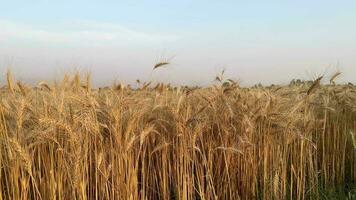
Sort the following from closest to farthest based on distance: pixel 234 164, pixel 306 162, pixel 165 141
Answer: pixel 165 141, pixel 234 164, pixel 306 162

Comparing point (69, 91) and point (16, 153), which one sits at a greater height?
point (69, 91)

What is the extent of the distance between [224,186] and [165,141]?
25.5 inches

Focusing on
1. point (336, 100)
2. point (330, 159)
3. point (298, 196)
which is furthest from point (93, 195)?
point (336, 100)

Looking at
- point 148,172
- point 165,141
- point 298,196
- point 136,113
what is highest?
point 136,113

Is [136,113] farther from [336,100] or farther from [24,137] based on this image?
[336,100]

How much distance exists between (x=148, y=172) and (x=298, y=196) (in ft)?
4.54

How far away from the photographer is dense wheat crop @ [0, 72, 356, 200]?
3158mm

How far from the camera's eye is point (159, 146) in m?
3.61

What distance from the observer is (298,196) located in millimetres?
4234

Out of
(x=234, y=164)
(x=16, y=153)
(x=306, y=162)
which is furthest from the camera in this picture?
(x=306, y=162)

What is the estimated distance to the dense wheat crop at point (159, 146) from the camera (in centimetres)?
316

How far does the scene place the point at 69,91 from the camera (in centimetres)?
350

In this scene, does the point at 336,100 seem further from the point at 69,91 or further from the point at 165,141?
the point at 69,91

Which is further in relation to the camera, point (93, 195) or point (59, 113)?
point (93, 195)
